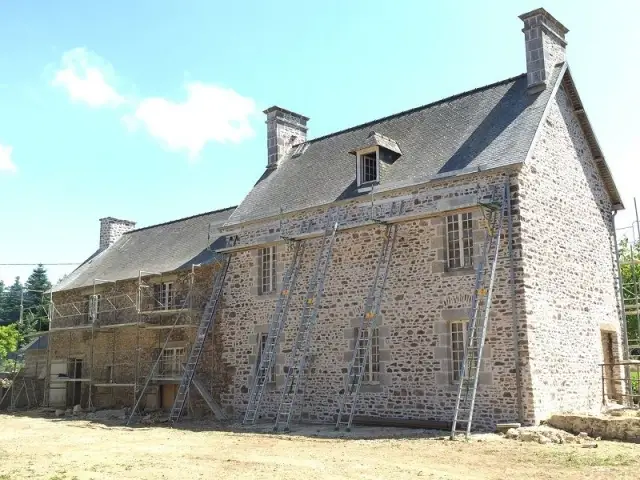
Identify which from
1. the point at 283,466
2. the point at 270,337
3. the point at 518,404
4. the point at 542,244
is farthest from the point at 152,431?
the point at 542,244

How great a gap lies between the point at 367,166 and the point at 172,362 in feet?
28.7

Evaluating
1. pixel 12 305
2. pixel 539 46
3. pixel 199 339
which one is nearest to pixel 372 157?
pixel 539 46

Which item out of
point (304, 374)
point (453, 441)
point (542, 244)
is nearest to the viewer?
point (453, 441)

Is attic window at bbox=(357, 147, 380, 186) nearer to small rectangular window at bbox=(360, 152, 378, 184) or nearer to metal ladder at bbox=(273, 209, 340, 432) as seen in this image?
small rectangular window at bbox=(360, 152, 378, 184)

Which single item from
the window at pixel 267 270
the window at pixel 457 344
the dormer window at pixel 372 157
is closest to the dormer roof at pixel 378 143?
the dormer window at pixel 372 157

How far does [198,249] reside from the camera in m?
21.8

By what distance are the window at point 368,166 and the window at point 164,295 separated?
762 cm

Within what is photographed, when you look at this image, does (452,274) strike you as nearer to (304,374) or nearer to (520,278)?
(520,278)

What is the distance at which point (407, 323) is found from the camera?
1519 centimetres

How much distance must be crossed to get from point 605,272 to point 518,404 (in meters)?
5.60

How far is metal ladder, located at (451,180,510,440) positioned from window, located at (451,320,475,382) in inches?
11.4

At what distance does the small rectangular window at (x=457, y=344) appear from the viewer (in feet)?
47.1

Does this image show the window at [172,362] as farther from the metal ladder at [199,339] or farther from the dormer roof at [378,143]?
the dormer roof at [378,143]

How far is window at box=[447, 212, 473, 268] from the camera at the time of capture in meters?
14.7
